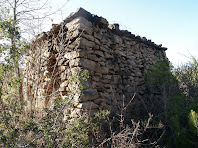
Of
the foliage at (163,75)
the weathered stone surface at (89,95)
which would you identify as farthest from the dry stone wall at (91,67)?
the foliage at (163,75)

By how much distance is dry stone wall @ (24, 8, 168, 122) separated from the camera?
9.87 ft

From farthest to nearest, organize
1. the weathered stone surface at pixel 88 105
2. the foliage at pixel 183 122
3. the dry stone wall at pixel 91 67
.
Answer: the dry stone wall at pixel 91 67 → the weathered stone surface at pixel 88 105 → the foliage at pixel 183 122

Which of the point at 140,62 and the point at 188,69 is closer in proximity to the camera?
the point at 140,62

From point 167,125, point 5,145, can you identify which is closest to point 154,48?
point 167,125

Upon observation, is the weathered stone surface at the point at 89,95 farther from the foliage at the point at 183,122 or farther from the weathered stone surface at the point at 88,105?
the foliage at the point at 183,122

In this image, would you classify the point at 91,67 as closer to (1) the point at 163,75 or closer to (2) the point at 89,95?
(2) the point at 89,95

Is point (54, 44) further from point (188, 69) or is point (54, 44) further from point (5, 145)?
point (188, 69)

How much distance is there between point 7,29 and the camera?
77.1 inches

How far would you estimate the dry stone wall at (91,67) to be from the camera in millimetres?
3008

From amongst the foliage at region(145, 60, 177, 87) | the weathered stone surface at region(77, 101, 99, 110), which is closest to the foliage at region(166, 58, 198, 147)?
the foliage at region(145, 60, 177, 87)

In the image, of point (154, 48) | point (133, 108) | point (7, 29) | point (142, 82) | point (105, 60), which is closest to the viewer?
point (7, 29)

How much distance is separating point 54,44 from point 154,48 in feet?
11.4

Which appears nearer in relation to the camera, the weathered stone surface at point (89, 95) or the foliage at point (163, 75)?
the weathered stone surface at point (89, 95)

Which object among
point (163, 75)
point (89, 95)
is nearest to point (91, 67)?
point (89, 95)
